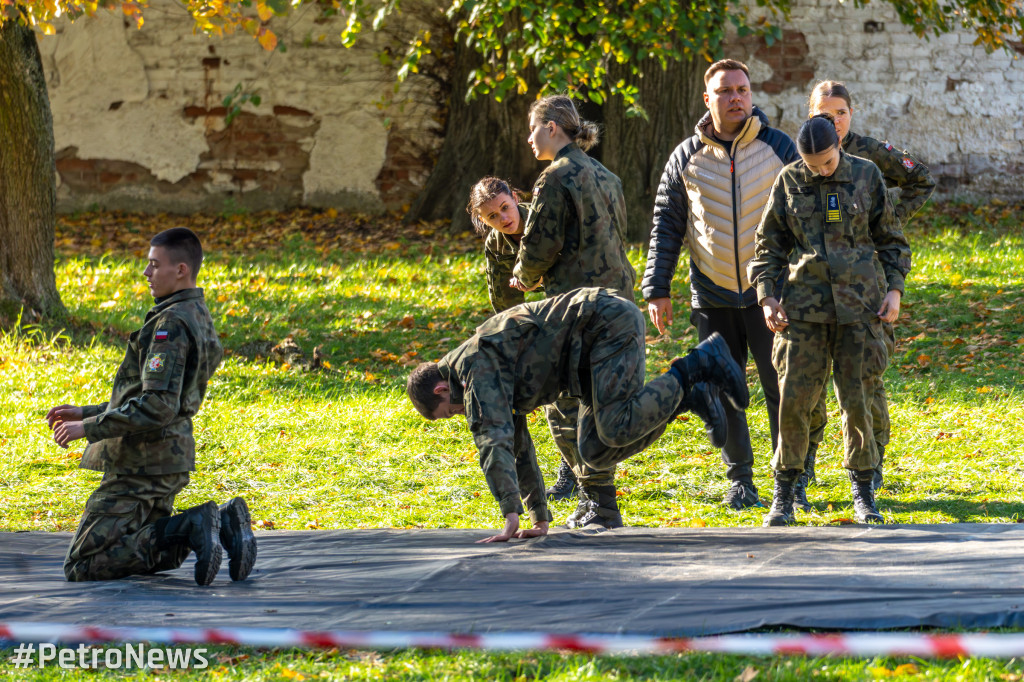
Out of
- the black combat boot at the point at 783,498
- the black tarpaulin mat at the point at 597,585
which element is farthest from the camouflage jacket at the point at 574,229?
the black tarpaulin mat at the point at 597,585

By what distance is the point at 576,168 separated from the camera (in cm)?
523

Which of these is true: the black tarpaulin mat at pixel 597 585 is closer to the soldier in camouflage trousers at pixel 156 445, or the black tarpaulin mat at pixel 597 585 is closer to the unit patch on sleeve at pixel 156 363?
the soldier in camouflage trousers at pixel 156 445

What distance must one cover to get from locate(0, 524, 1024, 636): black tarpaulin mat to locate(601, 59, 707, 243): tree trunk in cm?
770

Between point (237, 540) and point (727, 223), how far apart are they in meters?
2.74

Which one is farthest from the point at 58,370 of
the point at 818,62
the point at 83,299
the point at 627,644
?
the point at 818,62

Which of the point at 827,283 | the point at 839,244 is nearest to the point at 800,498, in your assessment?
the point at 827,283

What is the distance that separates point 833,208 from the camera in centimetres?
468

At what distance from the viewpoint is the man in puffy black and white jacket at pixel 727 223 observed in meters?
5.26

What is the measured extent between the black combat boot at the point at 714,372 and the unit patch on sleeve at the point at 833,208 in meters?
0.73

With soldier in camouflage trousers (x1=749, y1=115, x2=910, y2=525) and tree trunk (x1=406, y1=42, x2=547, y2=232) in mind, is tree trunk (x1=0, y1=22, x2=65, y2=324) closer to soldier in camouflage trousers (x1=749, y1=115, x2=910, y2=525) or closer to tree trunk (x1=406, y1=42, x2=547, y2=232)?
tree trunk (x1=406, y1=42, x2=547, y2=232)

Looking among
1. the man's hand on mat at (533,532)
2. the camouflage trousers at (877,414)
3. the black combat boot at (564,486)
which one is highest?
the camouflage trousers at (877,414)

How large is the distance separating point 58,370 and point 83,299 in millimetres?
2481

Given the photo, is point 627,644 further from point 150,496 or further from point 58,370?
point 58,370

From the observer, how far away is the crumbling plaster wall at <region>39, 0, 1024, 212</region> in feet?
45.2
